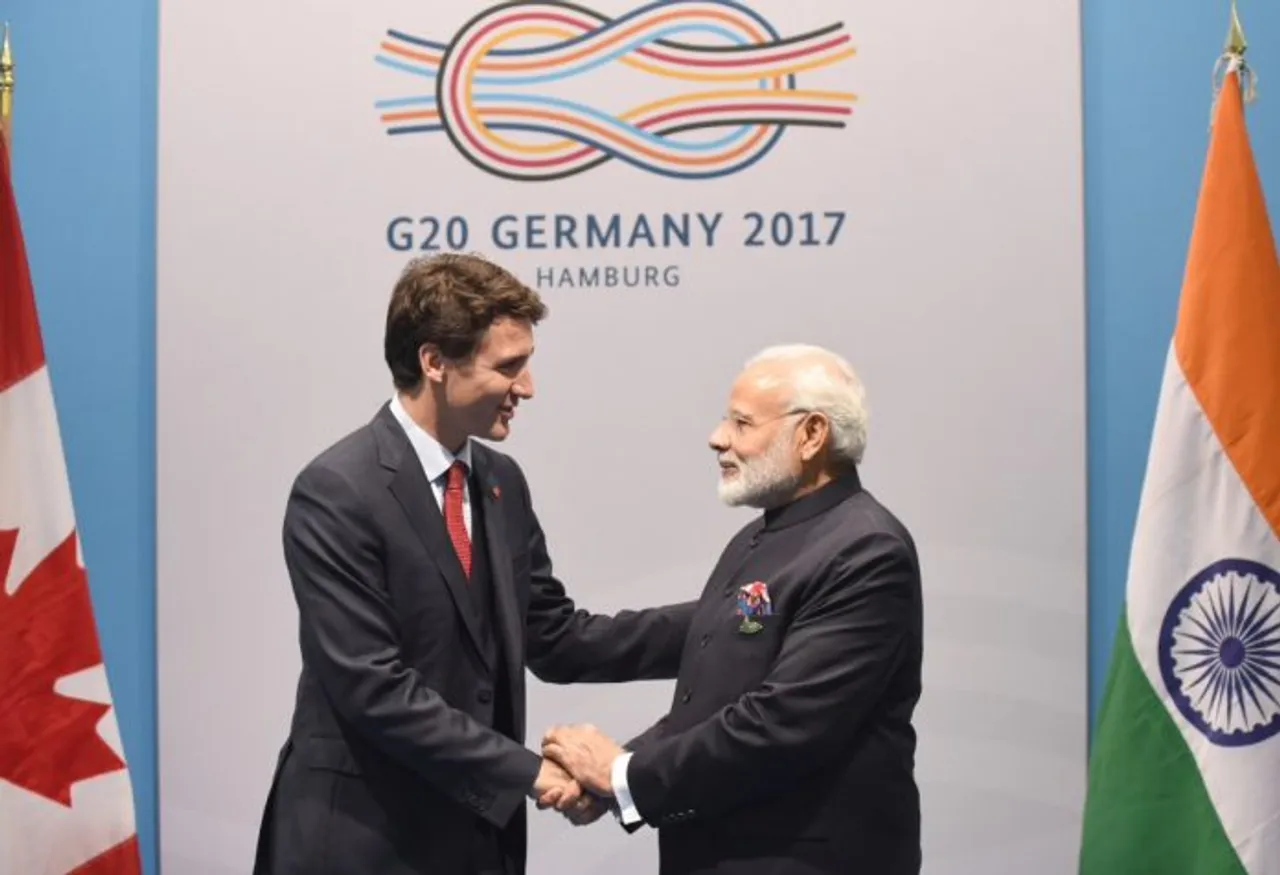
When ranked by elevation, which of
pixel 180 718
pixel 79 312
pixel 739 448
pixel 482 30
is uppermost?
pixel 482 30

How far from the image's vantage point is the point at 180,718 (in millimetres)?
4039

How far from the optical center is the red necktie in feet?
9.55

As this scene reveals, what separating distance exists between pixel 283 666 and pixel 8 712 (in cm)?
90

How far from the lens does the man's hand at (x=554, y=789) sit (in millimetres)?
2867

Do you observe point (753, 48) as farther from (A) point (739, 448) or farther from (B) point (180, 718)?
(B) point (180, 718)

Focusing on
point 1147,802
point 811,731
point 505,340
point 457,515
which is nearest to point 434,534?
point 457,515

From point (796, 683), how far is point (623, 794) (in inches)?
14.3

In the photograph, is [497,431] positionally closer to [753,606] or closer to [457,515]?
[457,515]

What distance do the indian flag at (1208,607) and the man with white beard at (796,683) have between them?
0.55 m

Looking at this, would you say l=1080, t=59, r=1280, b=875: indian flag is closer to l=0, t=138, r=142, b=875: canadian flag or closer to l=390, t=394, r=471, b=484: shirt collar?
l=390, t=394, r=471, b=484: shirt collar

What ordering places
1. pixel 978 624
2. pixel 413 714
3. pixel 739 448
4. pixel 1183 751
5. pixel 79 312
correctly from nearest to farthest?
pixel 413 714, pixel 739 448, pixel 1183 751, pixel 978 624, pixel 79 312

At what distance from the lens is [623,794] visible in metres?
2.84

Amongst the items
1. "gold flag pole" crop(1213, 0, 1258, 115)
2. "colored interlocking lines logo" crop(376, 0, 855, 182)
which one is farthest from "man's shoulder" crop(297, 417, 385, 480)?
"gold flag pole" crop(1213, 0, 1258, 115)

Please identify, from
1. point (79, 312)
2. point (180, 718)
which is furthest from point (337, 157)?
point (180, 718)
